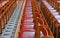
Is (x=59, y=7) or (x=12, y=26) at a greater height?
(x=59, y=7)

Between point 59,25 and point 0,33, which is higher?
point 59,25

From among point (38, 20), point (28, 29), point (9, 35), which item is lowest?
point (9, 35)

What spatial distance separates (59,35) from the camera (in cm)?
360

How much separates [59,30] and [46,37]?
188 cm

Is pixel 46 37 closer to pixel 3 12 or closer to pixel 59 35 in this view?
pixel 59 35

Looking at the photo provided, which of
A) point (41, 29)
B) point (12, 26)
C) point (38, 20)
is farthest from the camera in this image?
point (12, 26)

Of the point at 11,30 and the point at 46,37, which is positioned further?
the point at 11,30

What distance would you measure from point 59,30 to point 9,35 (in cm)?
158

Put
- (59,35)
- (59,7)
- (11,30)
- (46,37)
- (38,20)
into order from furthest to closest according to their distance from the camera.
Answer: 1. (59,7)
2. (11,30)
3. (59,35)
4. (38,20)
5. (46,37)

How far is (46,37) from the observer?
1646 mm

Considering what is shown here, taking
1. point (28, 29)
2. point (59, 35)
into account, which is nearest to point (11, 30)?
point (59, 35)

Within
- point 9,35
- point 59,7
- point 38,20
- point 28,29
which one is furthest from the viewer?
point 59,7

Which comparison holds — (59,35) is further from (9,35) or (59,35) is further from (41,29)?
(41,29)

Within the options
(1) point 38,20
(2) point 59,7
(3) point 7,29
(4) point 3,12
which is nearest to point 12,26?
(3) point 7,29
